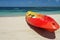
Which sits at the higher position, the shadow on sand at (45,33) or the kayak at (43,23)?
the kayak at (43,23)

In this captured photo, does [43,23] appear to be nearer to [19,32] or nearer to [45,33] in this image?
[45,33]

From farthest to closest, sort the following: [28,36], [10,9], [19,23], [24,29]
→ [10,9]
[19,23]
[24,29]
[28,36]

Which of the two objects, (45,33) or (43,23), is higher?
(43,23)

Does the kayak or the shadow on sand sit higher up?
the kayak

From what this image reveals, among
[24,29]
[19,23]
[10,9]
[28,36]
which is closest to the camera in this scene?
[28,36]

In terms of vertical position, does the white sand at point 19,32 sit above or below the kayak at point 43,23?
below

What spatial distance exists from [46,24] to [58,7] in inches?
95.3

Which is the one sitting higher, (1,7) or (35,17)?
(35,17)

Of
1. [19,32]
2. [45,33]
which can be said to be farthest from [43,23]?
[19,32]

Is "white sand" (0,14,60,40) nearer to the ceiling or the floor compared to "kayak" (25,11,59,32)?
nearer to the floor
